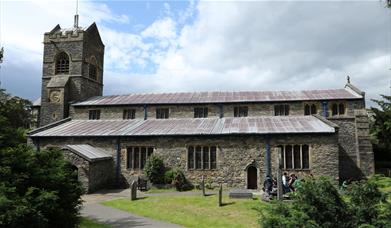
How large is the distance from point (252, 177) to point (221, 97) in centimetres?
1030

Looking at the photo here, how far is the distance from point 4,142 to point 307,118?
23.4 m

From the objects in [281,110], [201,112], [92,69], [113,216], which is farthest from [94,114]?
[281,110]

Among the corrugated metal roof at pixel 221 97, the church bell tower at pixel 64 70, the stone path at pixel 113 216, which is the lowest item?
the stone path at pixel 113 216

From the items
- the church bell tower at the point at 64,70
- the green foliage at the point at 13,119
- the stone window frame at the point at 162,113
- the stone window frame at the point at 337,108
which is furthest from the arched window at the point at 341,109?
the church bell tower at the point at 64,70

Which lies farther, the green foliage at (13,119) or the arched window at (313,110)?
the arched window at (313,110)

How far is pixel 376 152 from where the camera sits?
3616 cm

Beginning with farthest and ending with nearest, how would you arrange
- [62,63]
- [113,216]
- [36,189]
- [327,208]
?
[62,63] → [113,216] → [36,189] → [327,208]

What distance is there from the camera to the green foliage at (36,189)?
844 centimetres

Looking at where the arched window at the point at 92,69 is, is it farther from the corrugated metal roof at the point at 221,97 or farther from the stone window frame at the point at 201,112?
the stone window frame at the point at 201,112

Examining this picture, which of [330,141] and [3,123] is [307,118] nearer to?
[330,141]

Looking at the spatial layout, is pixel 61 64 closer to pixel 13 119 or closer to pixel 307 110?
pixel 13 119

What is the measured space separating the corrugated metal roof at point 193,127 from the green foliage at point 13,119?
4596 millimetres

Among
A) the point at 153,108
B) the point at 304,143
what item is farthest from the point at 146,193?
the point at 304,143

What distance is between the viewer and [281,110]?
2889cm
